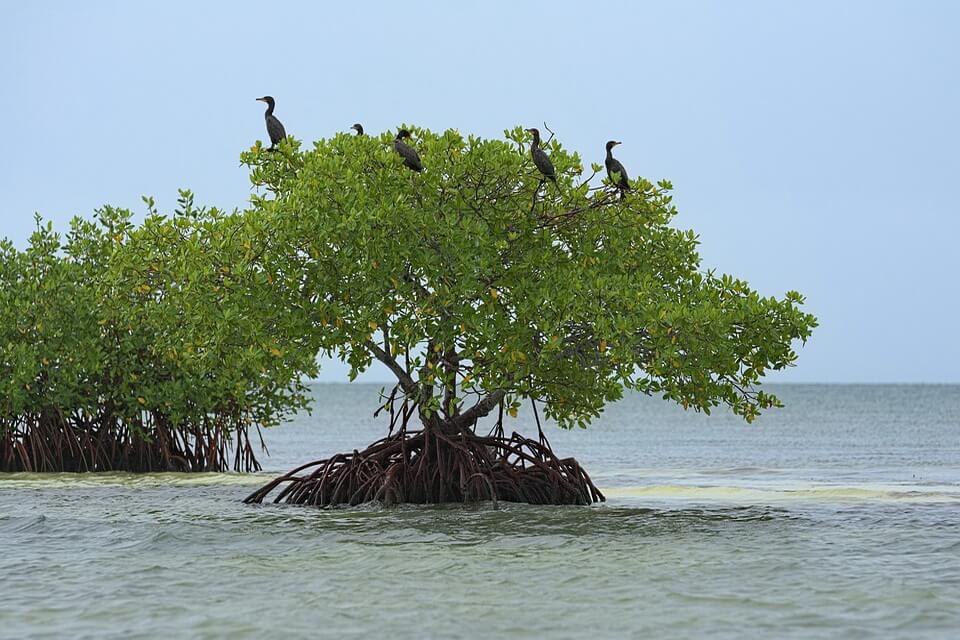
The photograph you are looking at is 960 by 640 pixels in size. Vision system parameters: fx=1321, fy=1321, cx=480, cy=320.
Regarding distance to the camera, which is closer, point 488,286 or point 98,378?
point 488,286

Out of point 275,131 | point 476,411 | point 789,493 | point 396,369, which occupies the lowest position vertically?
point 789,493

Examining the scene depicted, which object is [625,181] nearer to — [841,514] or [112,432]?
[841,514]

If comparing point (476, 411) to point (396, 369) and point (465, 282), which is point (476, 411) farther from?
point (465, 282)

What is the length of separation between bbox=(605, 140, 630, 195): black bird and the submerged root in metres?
3.86

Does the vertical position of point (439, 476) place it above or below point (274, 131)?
below

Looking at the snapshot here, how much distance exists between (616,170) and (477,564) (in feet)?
20.1

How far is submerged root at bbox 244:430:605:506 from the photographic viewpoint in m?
18.2

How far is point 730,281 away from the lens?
18.2m

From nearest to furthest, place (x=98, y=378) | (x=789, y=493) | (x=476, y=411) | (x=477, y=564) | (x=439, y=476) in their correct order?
1. (x=477, y=564)
2. (x=439, y=476)
3. (x=476, y=411)
4. (x=789, y=493)
5. (x=98, y=378)

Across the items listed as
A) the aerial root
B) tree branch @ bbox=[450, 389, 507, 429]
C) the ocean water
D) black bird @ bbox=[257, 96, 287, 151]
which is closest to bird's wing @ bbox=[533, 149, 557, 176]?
tree branch @ bbox=[450, 389, 507, 429]

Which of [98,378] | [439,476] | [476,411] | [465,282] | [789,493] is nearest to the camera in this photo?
[465,282]

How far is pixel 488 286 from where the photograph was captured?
17.0 metres

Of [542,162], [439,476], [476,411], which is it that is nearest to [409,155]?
[542,162]

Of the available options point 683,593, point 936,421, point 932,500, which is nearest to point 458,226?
point 683,593
